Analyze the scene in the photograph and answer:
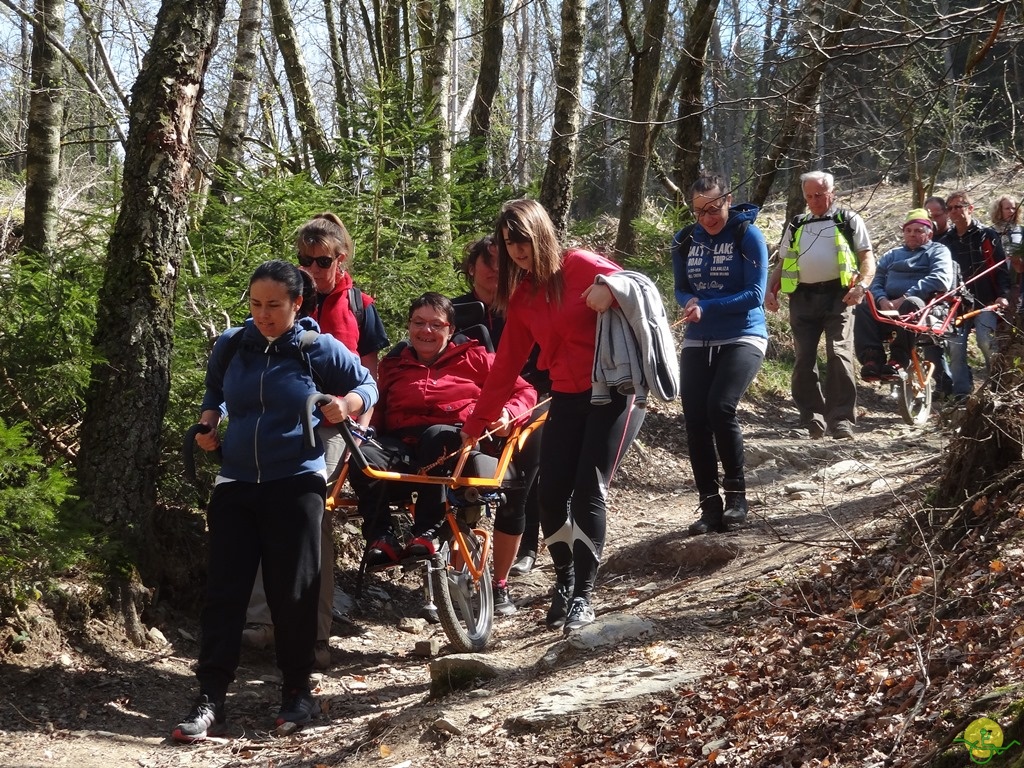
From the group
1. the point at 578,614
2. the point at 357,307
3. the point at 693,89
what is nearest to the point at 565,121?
the point at 693,89

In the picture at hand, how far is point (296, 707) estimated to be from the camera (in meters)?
4.99

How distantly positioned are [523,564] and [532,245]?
288 centimetres

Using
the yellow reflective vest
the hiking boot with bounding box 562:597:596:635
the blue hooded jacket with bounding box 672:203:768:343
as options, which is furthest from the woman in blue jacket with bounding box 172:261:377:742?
the yellow reflective vest

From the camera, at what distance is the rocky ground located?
3803mm

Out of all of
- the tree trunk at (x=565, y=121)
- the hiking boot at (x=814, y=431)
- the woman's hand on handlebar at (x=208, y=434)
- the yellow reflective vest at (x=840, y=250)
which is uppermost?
the tree trunk at (x=565, y=121)

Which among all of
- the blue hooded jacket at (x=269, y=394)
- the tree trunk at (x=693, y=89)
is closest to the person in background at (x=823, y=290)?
the tree trunk at (x=693, y=89)

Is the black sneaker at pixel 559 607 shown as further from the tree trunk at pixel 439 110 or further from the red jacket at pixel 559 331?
the tree trunk at pixel 439 110

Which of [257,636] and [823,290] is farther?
[823,290]

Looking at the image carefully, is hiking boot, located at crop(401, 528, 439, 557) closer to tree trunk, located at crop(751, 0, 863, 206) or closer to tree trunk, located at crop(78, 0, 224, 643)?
tree trunk, located at crop(78, 0, 224, 643)

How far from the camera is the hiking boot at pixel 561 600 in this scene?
575 centimetres

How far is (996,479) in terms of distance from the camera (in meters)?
4.78

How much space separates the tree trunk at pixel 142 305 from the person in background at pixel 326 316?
63cm

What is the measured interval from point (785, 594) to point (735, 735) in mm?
1546

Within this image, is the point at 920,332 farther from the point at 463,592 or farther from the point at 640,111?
the point at 463,592
